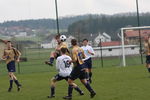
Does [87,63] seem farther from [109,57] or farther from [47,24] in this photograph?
[109,57]

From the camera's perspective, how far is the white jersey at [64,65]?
13.2 m

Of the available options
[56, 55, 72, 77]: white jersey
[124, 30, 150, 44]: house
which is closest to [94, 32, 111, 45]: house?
[124, 30, 150, 44]: house

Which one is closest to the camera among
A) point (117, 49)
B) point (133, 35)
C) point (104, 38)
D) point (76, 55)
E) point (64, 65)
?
point (76, 55)

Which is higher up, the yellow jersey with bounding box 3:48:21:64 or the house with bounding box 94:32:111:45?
the house with bounding box 94:32:111:45

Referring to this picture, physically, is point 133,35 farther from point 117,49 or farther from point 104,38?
point 117,49

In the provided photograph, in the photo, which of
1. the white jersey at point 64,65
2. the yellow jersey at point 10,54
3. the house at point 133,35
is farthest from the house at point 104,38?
the white jersey at point 64,65

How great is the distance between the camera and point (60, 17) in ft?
106

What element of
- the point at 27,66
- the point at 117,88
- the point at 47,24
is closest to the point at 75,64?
the point at 117,88

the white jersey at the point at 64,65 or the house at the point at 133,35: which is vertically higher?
the house at the point at 133,35

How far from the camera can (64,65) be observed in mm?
13312

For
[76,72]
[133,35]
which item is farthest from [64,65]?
[133,35]

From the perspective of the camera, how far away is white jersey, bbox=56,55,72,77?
13227 mm

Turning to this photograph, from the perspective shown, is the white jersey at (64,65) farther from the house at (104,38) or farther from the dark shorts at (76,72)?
the house at (104,38)

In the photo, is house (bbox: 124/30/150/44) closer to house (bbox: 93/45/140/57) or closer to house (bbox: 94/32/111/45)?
house (bbox: 93/45/140/57)
